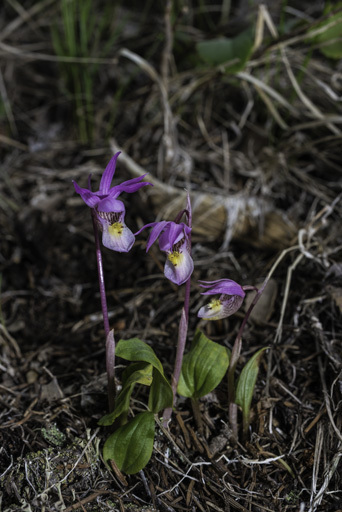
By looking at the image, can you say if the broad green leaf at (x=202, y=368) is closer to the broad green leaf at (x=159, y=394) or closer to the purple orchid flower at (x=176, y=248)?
the broad green leaf at (x=159, y=394)

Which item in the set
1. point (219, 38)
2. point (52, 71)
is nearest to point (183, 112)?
point (219, 38)

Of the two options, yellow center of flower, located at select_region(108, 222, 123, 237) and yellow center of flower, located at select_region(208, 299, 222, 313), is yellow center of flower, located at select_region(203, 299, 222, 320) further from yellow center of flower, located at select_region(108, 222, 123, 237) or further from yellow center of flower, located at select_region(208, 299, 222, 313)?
yellow center of flower, located at select_region(108, 222, 123, 237)

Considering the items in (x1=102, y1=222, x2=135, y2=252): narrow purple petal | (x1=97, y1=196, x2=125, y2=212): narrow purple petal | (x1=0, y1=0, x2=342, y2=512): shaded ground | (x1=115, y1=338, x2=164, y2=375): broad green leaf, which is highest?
(x1=97, y1=196, x2=125, y2=212): narrow purple petal

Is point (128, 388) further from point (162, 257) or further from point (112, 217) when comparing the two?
Result: point (162, 257)

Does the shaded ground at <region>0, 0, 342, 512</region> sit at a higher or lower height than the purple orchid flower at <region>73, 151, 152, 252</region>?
lower

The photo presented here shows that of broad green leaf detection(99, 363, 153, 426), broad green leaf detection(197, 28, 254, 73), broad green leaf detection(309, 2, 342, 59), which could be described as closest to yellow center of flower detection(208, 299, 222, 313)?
broad green leaf detection(99, 363, 153, 426)

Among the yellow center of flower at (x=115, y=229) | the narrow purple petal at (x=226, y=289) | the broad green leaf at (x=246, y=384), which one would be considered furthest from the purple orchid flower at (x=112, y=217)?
the broad green leaf at (x=246, y=384)
